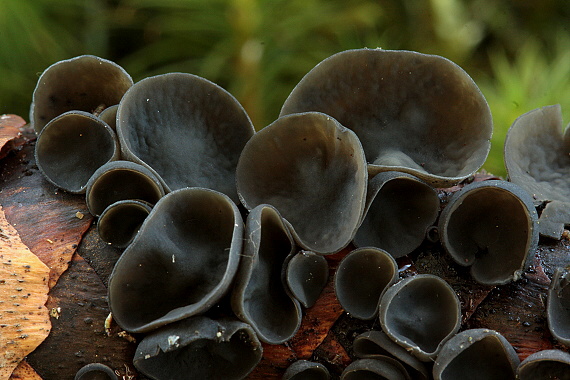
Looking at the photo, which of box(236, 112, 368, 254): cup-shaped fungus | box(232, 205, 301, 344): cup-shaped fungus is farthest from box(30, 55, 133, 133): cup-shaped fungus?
box(232, 205, 301, 344): cup-shaped fungus

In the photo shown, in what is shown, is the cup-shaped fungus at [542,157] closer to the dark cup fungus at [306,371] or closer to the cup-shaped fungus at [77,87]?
the dark cup fungus at [306,371]

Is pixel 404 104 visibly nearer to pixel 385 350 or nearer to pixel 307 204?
pixel 307 204

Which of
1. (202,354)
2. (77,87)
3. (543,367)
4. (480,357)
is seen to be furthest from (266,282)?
(77,87)

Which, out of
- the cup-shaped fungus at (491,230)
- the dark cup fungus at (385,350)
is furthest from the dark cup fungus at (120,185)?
the cup-shaped fungus at (491,230)

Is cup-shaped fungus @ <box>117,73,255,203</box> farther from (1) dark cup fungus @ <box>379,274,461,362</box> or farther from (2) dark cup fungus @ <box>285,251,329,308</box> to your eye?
(1) dark cup fungus @ <box>379,274,461,362</box>

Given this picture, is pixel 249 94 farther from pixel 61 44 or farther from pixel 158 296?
pixel 158 296

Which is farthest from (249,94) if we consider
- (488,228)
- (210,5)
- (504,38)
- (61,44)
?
(488,228)
